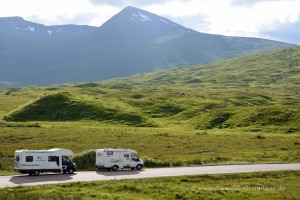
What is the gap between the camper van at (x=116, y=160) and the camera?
180 ft

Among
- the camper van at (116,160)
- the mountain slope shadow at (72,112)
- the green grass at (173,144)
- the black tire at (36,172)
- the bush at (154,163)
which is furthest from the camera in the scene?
the mountain slope shadow at (72,112)

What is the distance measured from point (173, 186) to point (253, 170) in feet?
51.8

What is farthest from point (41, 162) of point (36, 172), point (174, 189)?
point (174, 189)

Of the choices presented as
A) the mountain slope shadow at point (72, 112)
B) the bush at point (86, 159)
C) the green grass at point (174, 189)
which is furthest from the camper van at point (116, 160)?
the mountain slope shadow at point (72, 112)

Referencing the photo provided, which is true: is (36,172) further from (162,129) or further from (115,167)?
(162,129)

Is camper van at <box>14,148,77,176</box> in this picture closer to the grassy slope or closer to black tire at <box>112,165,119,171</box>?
black tire at <box>112,165,119,171</box>

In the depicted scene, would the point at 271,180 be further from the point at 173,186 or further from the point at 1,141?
the point at 1,141

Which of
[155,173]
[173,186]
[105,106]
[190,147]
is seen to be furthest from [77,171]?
[105,106]

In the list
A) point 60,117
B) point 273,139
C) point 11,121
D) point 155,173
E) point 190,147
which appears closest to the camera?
point 155,173

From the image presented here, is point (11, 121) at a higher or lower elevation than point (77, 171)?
higher

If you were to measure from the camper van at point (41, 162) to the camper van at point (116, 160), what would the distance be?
4.33 metres

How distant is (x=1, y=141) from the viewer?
93.6m

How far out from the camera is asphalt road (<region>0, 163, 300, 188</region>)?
45.2 m

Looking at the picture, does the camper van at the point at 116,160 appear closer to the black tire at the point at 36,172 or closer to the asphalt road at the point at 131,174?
the asphalt road at the point at 131,174
